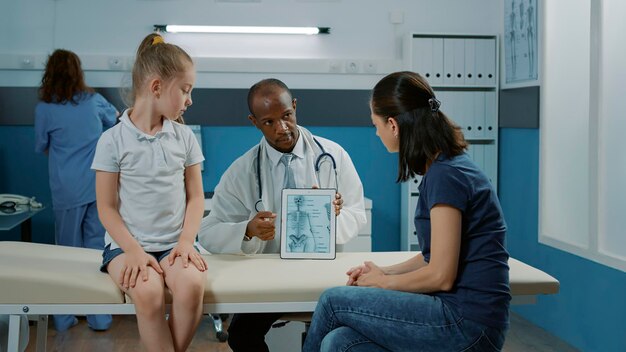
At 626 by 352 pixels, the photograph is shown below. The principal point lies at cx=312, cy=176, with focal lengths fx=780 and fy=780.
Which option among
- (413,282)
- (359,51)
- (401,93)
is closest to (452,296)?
(413,282)

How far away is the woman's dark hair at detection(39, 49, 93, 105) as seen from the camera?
400 cm

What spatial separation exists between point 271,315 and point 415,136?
848mm

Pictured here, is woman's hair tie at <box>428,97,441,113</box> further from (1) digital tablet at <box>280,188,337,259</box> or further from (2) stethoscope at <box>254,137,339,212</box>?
(2) stethoscope at <box>254,137,339,212</box>

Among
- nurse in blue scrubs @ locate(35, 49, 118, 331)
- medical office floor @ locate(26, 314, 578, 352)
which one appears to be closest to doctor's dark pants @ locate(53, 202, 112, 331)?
nurse in blue scrubs @ locate(35, 49, 118, 331)

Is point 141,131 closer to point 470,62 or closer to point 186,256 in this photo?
point 186,256

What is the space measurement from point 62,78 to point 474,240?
2.86m

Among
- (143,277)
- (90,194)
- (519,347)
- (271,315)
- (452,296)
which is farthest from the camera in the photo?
(90,194)

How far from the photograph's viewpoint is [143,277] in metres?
1.92

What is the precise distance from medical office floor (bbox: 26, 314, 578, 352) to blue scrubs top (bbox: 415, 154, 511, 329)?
77.1 inches

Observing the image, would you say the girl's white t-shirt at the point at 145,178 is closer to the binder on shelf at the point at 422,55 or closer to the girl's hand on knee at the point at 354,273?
the girl's hand on knee at the point at 354,273

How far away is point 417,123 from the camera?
1873 millimetres

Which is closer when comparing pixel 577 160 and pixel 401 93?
pixel 401 93

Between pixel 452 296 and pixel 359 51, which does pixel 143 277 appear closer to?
pixel 452 296

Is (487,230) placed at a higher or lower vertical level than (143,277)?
higher
